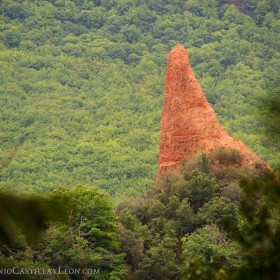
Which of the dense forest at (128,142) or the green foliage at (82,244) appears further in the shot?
the green foliage at (82,244)

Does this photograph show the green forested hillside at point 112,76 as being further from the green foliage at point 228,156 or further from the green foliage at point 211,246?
the green foliage at point 211,246

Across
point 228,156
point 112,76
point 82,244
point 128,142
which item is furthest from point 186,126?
point 112,76

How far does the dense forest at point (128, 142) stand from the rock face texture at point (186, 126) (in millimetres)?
1262

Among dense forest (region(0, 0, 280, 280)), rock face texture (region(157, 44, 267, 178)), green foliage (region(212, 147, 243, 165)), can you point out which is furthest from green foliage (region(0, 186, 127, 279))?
rock face texture (region(157, 44, 267, 178))

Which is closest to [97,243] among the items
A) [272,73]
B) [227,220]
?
[227,220]

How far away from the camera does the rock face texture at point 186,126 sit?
39.3 m

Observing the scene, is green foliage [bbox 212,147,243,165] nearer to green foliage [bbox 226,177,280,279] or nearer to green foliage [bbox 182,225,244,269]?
green foliage [bbox 182,225,244,269]

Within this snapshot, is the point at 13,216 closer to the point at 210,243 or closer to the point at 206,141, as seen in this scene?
the point at 210,243

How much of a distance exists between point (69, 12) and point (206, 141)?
53173mm

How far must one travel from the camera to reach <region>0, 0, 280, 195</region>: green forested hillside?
6188 cm

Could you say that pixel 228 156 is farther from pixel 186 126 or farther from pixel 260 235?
pixel 260 235

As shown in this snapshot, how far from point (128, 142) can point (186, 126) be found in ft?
87.3

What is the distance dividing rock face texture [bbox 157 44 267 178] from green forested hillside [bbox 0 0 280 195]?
1166cm

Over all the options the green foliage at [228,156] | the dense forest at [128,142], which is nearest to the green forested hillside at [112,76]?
the dense forest at [128,142]
